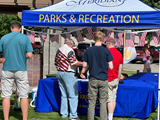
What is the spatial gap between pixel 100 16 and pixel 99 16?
0.07 feet

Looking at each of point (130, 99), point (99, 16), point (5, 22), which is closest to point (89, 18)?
point (99, 16)

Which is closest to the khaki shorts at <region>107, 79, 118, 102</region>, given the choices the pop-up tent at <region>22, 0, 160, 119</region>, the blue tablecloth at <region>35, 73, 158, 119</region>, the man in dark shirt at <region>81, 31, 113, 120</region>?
the man in dark shirt at <region>81, 31, 113, 120</region>

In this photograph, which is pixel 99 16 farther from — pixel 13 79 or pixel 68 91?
pixel 13 79

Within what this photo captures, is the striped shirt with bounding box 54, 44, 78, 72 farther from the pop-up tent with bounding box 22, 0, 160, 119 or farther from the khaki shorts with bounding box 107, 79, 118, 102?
the khaki shorts with bounding box 107, 79, 118, 102

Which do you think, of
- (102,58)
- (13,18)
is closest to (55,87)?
(102,58)

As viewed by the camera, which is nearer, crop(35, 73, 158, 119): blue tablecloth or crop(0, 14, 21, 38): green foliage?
crop(35, 73, 158, 119): blue tablecloth

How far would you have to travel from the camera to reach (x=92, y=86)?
4.49 meters

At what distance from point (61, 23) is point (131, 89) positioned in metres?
2.19

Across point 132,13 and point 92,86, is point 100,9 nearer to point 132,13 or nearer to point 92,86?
point 132,13

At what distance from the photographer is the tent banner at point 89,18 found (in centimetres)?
535

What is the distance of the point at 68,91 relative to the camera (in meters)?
5.45

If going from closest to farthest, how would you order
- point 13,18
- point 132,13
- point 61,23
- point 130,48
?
point 132,13
point 61,23
point 130,48
point 13,18

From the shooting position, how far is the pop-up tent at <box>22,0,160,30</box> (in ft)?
17.5

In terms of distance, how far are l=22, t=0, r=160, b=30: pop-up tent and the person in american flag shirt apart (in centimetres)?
61
